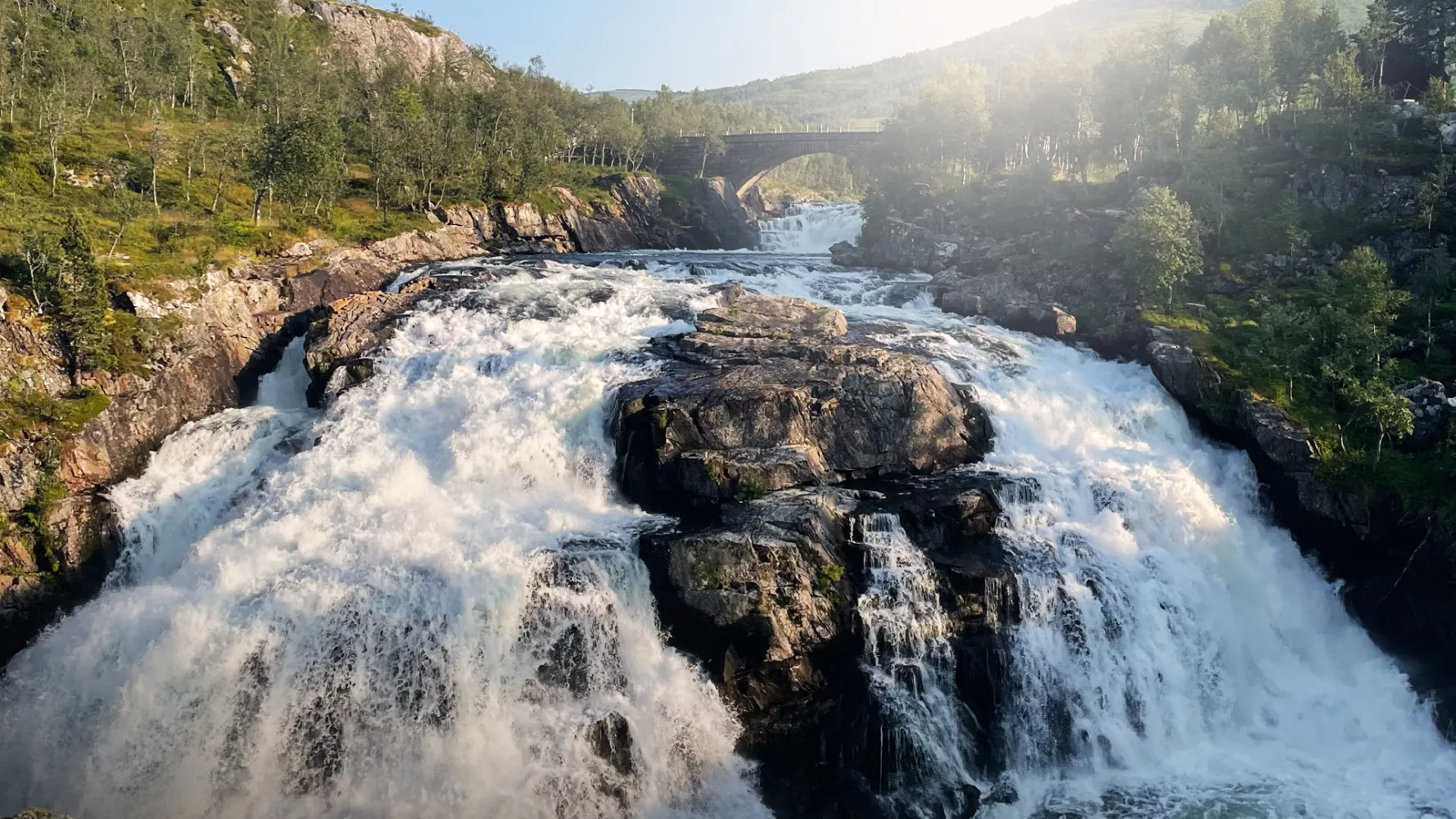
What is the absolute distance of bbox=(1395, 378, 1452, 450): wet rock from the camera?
3234cm

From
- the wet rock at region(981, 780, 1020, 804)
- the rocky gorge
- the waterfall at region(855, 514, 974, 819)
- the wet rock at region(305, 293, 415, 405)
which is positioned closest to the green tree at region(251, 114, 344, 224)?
the wet rock at region(305, 293, 415, 405)

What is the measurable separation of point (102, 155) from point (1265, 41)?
98.3m

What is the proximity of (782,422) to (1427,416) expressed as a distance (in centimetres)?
2741

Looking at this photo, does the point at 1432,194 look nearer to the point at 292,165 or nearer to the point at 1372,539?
the point at 1372,539

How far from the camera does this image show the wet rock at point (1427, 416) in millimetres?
32344

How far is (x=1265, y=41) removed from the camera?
7138cm

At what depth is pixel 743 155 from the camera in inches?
4562

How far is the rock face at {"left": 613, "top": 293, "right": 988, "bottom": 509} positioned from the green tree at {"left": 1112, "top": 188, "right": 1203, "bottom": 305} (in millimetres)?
19187

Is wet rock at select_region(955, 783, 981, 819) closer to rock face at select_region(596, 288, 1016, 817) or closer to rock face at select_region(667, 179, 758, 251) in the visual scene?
rock face at select_region(596, 288, 1016, 817)

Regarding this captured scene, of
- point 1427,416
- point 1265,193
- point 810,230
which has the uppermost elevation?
point 1265,193

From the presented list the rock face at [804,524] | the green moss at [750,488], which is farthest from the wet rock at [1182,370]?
the green moss at [750,488]

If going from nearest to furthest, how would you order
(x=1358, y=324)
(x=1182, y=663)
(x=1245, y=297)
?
(x=1182, y=663) < (x=1358, y=324) < (x=1245, y=297)

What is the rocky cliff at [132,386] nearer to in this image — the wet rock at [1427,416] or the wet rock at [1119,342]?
the wet rock at [1119,342]

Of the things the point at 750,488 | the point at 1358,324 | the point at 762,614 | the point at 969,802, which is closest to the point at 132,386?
the point at 750,488
